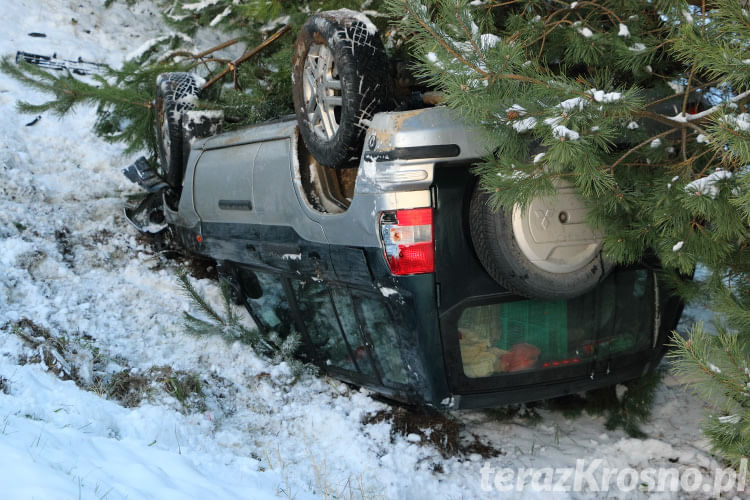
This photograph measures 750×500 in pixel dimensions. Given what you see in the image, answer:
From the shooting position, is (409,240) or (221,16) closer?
(409,240)

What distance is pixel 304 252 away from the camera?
416cm

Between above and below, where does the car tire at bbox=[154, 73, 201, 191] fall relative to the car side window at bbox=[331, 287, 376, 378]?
above

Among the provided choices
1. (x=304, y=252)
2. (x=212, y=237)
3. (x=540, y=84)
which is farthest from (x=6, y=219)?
(x=540, y=84)

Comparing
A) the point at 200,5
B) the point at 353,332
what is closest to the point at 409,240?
the point at 353,332

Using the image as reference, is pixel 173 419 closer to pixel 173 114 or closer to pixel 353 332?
pixel 353 332

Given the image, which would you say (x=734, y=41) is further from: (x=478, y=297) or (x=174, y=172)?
(x=174, y=172)

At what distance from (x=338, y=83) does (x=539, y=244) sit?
148 centimetres

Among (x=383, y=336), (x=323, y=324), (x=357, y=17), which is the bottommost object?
(x=323, y=324)

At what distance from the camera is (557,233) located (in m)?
3.40

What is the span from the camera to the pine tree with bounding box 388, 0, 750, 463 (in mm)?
2555

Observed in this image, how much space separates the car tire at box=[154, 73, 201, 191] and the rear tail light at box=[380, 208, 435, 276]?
346 centimetres

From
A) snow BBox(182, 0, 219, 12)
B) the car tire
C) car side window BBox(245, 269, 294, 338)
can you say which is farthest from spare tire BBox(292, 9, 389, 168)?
snow BBox(182, 0, 219, 12)

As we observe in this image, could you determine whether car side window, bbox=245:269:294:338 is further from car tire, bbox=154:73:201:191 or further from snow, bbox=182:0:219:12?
snow, bbox=182:0:219:12

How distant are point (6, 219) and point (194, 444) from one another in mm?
3744
